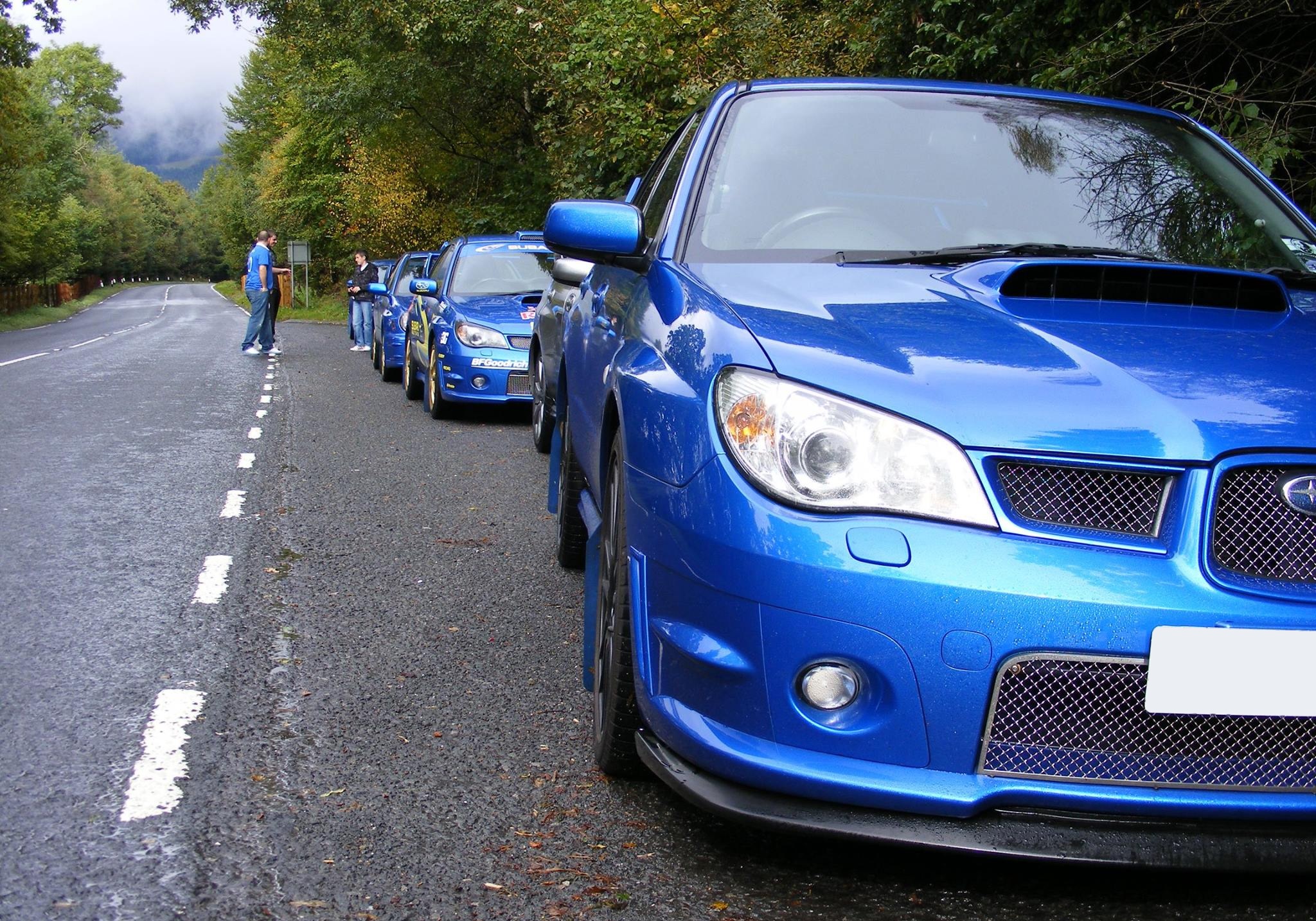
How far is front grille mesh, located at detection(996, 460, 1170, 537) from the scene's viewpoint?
8.02 ft

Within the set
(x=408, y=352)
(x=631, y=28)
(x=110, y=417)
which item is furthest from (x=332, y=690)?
(x=631, y=28)

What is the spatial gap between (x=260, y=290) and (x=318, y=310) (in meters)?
30.8

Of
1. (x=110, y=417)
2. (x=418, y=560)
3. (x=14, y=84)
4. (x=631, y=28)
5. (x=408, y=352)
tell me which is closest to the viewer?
(x=418, y=560)

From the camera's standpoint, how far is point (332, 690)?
13.6 feet

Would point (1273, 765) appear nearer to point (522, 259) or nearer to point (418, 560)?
point (418, 560)

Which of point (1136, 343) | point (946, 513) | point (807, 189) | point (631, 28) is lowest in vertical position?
point (946, 513)

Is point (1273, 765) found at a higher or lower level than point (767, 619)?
lower

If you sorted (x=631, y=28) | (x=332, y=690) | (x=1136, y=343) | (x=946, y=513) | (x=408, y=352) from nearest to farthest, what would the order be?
1. (x=946, y=513)
2. (x=1136, y=343)
3. (x=332, y=690)
4. (x=408, y=352)
5. (x=631, y=28)

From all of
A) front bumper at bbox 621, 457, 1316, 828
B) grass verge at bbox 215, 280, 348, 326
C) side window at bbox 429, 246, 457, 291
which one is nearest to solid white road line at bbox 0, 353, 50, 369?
side window at bbox 429, 246, 457, 291

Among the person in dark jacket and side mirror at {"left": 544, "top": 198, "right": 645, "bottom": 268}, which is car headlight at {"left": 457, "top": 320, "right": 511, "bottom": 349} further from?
the person in dark jacket

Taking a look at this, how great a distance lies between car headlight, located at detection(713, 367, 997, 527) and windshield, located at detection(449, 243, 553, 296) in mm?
10106

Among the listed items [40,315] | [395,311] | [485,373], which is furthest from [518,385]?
[40,315]

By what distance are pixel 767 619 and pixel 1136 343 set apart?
100 centimetres

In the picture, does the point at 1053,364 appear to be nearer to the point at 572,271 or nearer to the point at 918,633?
the point at 918,633
